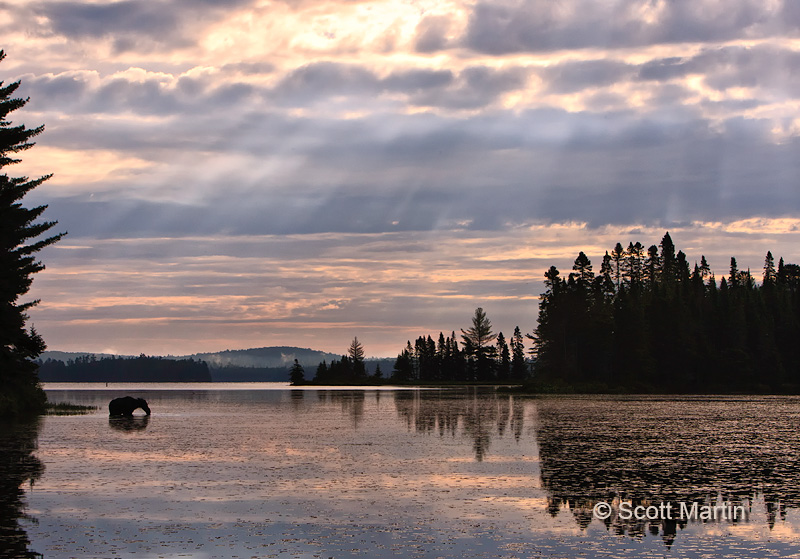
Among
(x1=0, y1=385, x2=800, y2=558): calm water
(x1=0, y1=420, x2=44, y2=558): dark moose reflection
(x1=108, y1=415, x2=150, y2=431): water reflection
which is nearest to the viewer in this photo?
(x1=0, y1=420, x2=44, y2=558): dark moose reflection

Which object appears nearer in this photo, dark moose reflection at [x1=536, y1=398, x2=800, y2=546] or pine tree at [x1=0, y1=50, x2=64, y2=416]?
dark moose reflection at [x1=536, y1=398, x2=800, y2=546]

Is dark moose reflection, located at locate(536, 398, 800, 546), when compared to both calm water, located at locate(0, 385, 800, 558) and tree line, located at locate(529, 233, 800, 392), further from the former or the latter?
tree line, located at locate(529, 233, 800, 392)

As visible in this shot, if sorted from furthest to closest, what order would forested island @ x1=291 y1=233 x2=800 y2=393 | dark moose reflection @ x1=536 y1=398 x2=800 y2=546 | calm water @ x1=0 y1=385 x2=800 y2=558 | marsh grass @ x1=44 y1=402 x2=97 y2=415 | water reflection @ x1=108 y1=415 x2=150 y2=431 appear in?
forested island @ x1=291 y1=233 x2=800 y2=393 < marsh grass @ x1=44 y1=402 x2=97 y2=415 < water reflection @ x1=108 y1=415 x2=150 y2=431 < dark moose reflection @ x1=536 y1=398 x2=800 y2=546 < calm water @ x1=0 y1=385 x2=800 y2=558

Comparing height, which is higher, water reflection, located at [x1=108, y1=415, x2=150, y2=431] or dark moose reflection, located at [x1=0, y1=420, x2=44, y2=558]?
dark moose reflection, located at [x1=0, y1=420, x2=44, y2=558]

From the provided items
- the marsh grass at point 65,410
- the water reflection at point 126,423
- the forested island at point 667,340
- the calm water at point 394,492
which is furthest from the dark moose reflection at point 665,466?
the forested island at point 667,340

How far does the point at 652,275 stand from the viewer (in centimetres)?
18788

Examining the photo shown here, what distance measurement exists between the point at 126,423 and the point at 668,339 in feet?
360

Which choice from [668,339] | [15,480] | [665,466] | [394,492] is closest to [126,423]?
[15,480]

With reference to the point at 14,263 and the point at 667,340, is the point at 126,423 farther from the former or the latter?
the point at 667,340

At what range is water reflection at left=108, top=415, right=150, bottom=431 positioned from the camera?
1914 inches

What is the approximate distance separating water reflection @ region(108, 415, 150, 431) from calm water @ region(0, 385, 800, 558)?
485 centimetres

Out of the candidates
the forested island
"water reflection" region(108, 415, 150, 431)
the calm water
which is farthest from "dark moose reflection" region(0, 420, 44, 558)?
the forested island

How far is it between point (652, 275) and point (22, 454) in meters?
173

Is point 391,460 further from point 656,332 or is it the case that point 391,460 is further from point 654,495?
point 656,332
